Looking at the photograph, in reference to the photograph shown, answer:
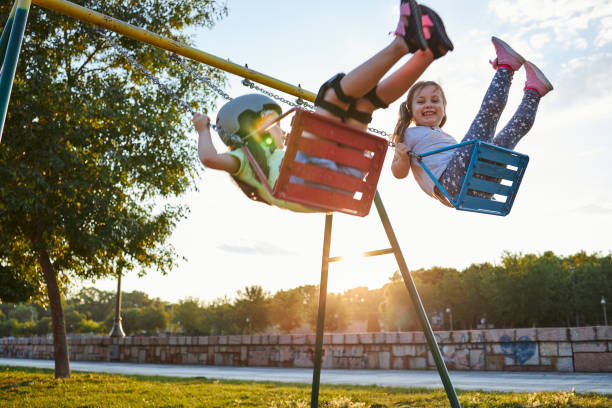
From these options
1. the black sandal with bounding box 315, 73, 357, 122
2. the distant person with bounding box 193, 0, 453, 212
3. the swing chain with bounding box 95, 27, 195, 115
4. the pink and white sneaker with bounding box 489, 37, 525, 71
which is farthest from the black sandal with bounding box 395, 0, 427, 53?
the swing chain with bounding box 95, 27, 195, 115

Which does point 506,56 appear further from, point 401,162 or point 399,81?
point 399,81

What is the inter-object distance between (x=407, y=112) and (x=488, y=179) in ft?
3.12

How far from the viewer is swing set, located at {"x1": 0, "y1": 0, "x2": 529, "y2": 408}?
8.54 feet

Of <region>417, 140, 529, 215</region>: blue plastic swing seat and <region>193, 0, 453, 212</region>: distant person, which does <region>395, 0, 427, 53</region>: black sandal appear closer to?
<region>193, 0, 453, 212</region>: distant person

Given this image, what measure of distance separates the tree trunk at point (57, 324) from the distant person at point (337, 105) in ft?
33.7

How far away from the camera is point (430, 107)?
392cm

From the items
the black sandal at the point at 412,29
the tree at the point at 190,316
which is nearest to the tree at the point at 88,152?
the black sandal at the point at 412,29

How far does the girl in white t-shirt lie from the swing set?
0.15 meters

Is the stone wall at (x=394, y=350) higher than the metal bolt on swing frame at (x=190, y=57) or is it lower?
lower

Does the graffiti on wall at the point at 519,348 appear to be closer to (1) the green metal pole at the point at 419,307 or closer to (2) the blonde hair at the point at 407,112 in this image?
(1) the green metal pole at the point at 419,307

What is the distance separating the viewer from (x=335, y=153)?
2678 millimetres

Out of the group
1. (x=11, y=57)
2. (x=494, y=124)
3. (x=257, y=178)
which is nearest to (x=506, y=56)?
(x=494, y=124)

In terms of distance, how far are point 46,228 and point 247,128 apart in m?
9.25

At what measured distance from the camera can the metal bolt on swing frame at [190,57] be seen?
11.7 feet
